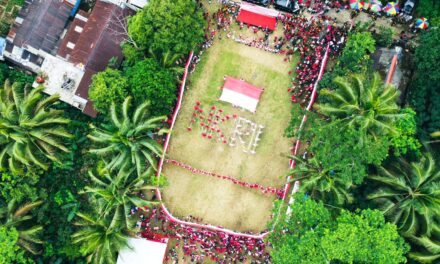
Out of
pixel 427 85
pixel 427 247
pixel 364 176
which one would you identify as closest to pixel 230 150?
pixel 364 176

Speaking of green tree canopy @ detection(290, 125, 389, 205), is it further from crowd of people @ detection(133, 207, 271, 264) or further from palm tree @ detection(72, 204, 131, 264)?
palm tree @ detection(72, 204, 131, 264)

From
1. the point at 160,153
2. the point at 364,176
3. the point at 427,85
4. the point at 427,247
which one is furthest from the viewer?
the point at 427,85

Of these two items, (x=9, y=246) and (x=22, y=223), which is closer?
(x=9, y=246)

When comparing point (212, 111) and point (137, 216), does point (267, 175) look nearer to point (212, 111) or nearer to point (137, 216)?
point (212, 111)

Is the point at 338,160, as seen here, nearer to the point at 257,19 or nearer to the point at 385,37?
the point at 385,37

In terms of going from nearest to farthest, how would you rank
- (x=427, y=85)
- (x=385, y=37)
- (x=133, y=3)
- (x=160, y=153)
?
1. (x=160, y=153)
2. (x=427, y=85)
3. (x=385, y=37)
4. (x=133, y=3)

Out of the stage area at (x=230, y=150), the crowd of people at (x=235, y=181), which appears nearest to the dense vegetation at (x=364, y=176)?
the crowd of people at (x=235, y=181)

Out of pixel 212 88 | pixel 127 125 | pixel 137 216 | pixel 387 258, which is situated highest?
pixel 212 88

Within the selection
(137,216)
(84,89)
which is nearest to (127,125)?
(84,89)
